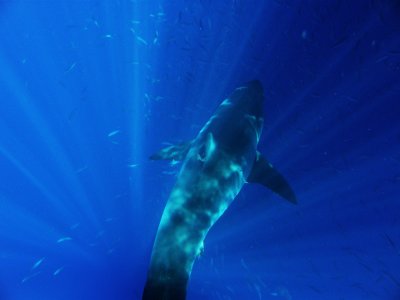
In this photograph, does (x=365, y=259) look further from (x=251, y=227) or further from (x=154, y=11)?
(x=154, y=11)

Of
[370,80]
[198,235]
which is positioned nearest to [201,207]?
[198,235]

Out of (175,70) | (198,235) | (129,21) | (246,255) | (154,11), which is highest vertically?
(129,21)

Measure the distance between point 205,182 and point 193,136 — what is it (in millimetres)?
7952

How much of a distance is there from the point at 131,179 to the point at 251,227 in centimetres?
649

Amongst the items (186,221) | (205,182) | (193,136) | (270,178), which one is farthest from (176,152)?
(193,136)

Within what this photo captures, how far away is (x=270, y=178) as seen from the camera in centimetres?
573

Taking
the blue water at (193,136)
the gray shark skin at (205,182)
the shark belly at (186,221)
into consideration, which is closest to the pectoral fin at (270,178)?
the gray shark skin at (205,182)

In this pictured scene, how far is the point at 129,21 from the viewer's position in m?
14.1

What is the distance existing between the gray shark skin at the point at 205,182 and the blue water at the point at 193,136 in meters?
5.14

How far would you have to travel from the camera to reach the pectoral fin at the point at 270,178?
5.64 m

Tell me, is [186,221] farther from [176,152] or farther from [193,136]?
[193,136]

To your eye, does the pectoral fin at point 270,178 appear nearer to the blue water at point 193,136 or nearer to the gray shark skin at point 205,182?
the gray shark skin at point 205,182

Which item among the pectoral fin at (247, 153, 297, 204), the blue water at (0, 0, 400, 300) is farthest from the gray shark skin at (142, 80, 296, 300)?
the blue water at (0, 0, 400, 300)

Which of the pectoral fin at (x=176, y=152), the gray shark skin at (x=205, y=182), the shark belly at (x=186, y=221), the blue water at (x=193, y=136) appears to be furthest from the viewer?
the blue water at (x=193, y=136)
